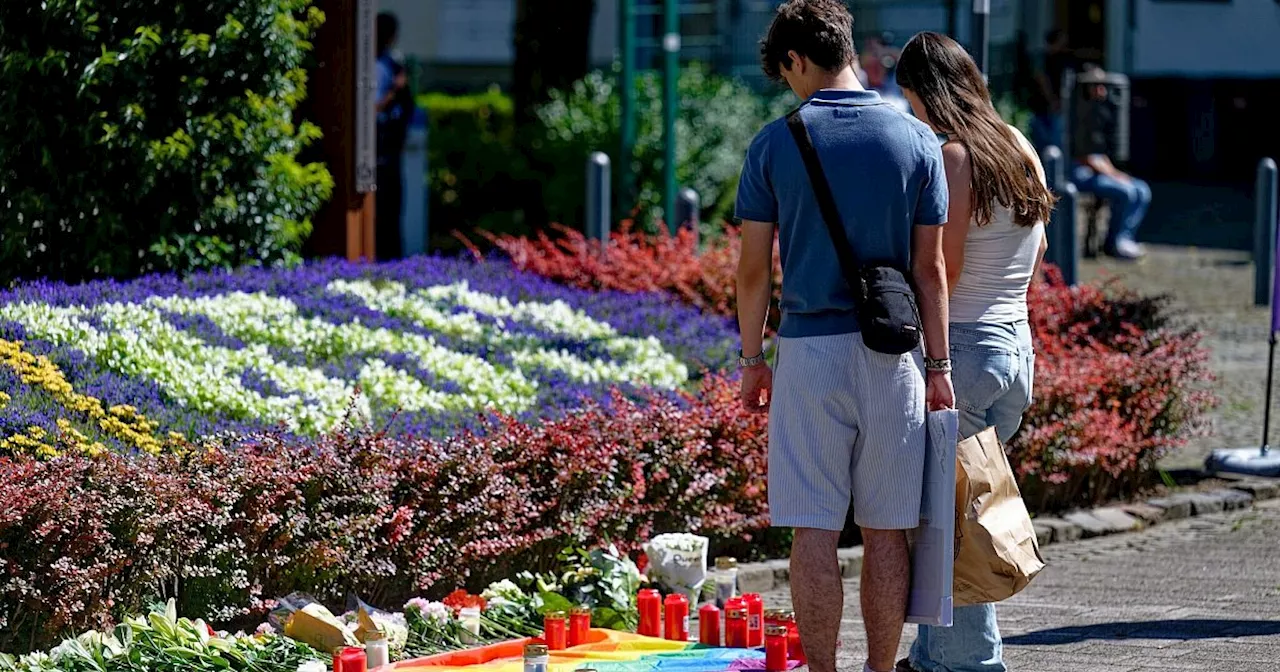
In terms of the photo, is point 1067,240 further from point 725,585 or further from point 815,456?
point 815,456

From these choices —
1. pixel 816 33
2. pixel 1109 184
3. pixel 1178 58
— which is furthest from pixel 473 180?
pixel 1178 58

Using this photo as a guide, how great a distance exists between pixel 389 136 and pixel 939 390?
8.99m

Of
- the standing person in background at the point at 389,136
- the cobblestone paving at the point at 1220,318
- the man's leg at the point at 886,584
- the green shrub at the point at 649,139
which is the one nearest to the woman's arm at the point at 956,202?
the man's leg at the point at 886,584

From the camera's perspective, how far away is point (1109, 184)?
57.7 feet

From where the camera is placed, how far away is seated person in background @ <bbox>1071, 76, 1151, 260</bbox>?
1759 cm

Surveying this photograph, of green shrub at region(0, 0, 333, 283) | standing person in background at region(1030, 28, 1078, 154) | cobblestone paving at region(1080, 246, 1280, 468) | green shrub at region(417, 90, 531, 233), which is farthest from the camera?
standing person in background at region(1030, 28, 1078, 154)

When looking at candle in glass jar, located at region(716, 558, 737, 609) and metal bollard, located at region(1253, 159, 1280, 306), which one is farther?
metal bollard, located at region(1253, 159, 1280, 306)

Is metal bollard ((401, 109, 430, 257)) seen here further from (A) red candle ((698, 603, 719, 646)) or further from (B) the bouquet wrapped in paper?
(A) red candle ((698, 603, 719, 646))

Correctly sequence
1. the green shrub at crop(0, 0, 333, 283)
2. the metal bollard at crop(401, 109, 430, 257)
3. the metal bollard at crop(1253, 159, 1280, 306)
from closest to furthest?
the green shrub at crop(0, 0, 333, 283)
the metal bollard at crop(1253, 159, 1280, 306)
the metal bollard at crop(401, 109, 430, 257)

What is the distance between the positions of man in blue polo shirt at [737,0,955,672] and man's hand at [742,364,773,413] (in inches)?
2.1

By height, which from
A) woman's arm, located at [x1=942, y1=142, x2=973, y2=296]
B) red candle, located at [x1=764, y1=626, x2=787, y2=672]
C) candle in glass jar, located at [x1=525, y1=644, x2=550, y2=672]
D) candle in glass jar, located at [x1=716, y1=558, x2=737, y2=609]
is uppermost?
woman's arm, located at [x1=942, y1=142, x2=973, y2=296]

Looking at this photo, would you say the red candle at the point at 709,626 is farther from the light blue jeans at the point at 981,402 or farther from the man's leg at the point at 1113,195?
the man's leg at the point at 1113,195

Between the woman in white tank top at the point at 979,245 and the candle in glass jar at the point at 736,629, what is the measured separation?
0.65m

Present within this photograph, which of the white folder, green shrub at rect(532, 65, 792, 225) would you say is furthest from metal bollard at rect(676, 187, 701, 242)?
the white folder
